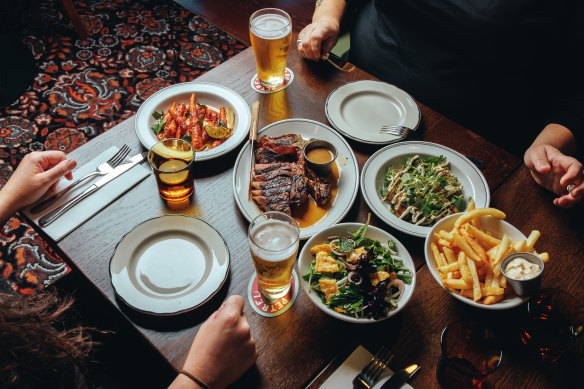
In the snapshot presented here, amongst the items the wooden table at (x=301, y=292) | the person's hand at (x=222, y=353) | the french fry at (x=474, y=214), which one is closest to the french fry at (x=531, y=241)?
the french fry at (x=474, y=214)

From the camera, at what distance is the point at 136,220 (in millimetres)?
1532

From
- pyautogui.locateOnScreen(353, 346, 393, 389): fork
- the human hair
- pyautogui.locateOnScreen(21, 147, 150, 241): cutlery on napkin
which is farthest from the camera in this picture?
pyautogui.locateOnScreen(21, 147, 150, 241): cutlery on napkin

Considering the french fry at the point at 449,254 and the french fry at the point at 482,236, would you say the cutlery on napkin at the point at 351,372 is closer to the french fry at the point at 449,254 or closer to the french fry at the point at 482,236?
the french fry at the point at 449,254

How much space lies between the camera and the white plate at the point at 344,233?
1.21m

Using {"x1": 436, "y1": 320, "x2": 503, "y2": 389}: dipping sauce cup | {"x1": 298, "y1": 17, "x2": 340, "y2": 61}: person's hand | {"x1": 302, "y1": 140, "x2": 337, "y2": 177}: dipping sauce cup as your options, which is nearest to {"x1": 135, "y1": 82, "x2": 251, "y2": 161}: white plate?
{"x1": 302, "y1": 140, "x2": 337, "y2": 177}: dipping sauce cup

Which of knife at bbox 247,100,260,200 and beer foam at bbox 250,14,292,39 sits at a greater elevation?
beer foam at bbox 250,14,292,39

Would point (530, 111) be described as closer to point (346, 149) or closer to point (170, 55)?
point (346, 149)

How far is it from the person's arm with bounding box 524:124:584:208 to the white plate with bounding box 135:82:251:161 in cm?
118

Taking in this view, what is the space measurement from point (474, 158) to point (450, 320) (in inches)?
29.1

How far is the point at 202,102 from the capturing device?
197cm

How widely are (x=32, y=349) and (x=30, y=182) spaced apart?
0.62m

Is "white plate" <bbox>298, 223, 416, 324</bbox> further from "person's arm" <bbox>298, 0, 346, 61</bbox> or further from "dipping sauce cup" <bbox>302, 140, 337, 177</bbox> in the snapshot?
"person's arm" <bbox>298, 0, 346, 61</bbox>

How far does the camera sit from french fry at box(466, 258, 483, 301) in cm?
124

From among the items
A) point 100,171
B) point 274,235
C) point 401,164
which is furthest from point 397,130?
point 100,171
